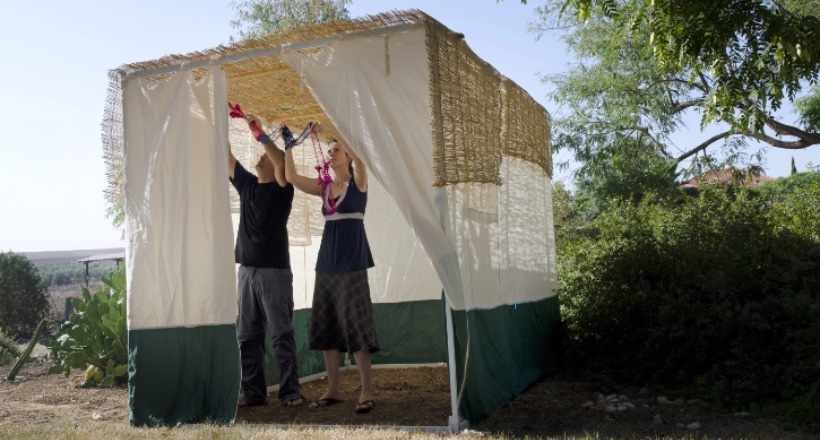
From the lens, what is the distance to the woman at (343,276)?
5359 millimetres

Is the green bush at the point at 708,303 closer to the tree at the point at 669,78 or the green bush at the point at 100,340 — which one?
the tree at the point at 669,78

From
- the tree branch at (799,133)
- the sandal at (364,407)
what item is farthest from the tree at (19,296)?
the tree branch at (799,133)

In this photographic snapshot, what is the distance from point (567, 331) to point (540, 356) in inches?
30.3

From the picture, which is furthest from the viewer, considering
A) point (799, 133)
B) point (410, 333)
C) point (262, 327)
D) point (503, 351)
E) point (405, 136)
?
point (799, 133)

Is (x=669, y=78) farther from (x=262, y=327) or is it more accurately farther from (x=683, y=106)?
(x=262, y=327)

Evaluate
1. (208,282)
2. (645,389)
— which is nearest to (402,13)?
(208,282)

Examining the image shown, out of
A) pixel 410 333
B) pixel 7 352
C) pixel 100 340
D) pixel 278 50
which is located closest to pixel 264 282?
pixel 278 50

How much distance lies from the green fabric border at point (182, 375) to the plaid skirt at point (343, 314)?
66cm

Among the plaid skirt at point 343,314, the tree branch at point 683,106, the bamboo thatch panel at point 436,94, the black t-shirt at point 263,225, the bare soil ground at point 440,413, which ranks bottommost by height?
the bare soil ground at point 440,413

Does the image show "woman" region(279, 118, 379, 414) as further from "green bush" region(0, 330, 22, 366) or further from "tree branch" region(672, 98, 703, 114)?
"tree branch" region(672, 98, 703, 114)

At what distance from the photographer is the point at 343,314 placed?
17.7ft

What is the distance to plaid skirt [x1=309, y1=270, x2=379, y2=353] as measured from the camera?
17.6ft

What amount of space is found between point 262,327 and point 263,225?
0.74 metres

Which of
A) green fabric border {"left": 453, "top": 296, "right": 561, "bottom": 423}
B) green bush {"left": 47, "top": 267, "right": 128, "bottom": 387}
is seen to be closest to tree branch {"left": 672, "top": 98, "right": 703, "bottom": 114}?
green fabric border {"left": 453, "top": 296, "right": 561, "bottom": 423}
